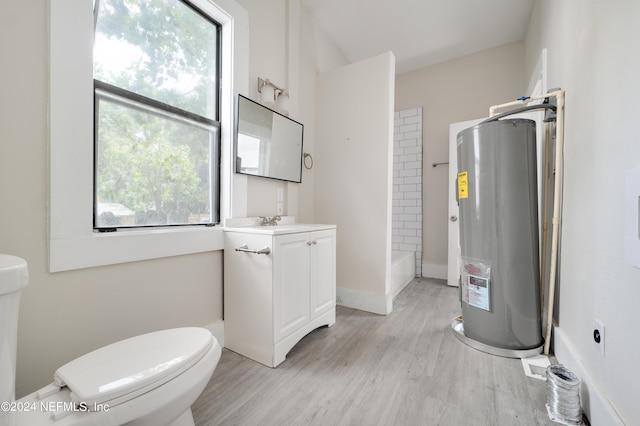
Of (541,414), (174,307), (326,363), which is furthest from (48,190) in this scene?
(541,414)

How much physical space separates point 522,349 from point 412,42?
3354 mm

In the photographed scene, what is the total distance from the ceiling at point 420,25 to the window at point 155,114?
1588mm

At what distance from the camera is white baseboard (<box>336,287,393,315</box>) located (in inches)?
96.0

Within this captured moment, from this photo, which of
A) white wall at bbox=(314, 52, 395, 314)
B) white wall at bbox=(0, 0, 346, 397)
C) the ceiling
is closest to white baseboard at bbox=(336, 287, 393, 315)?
white wall at bbox=(314, 52, 395, 314)

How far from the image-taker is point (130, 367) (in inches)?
33.2

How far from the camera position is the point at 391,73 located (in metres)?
2.43

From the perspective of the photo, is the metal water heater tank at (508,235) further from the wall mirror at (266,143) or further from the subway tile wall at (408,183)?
the subway tile wall at (408,183)

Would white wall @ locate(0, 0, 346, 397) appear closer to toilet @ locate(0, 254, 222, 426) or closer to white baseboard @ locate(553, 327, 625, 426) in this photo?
toilet @ locate(0, 254, 222, 426)

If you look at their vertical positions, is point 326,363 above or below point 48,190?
below

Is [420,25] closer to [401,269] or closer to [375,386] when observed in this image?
[401,269]

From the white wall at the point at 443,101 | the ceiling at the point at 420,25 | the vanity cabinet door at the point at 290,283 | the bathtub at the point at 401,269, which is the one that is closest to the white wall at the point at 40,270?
the vanity cabinet door at the point at 290,283

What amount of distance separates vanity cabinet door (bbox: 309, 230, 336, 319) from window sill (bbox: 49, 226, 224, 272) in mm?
685

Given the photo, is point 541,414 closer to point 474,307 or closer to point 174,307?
point 474,307

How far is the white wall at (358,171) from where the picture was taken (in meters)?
2.46
